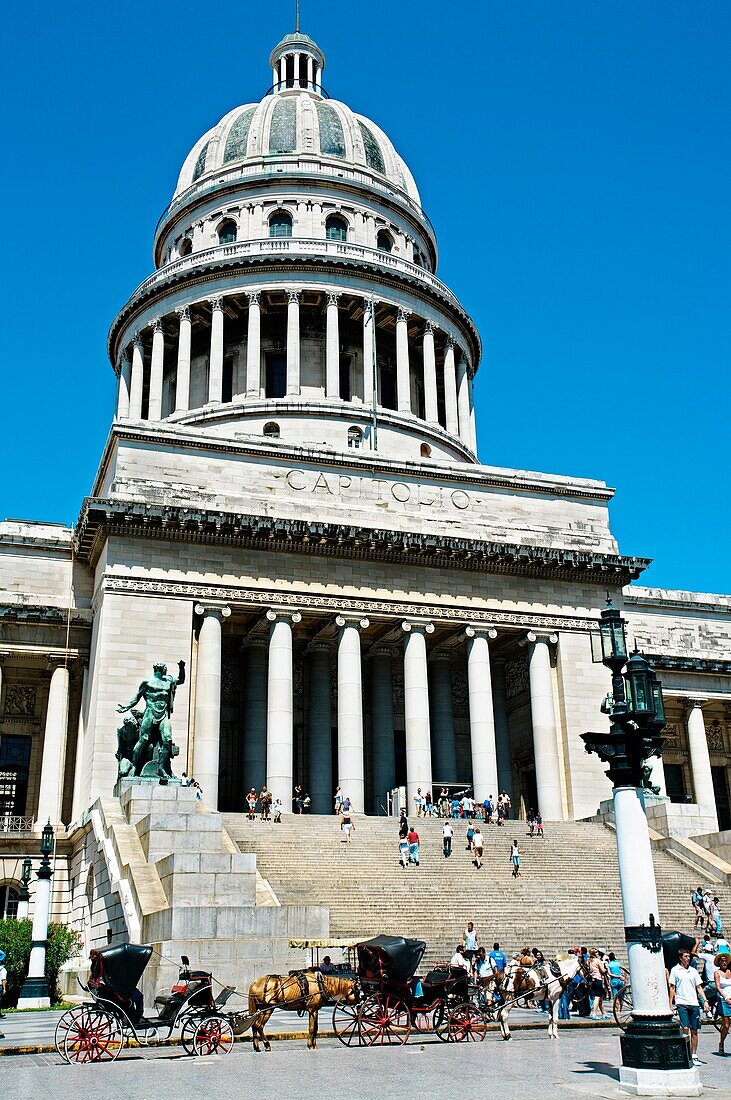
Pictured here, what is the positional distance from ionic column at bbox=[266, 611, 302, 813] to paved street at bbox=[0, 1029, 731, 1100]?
70.7ft

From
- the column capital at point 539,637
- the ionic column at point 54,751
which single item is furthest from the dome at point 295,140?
the ionic column at point 54,751

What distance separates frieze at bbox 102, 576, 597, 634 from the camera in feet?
131

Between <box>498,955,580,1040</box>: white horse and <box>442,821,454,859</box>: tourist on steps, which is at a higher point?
<box>442,821,454,859</box>: tourist on steps

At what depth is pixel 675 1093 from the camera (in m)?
13.1

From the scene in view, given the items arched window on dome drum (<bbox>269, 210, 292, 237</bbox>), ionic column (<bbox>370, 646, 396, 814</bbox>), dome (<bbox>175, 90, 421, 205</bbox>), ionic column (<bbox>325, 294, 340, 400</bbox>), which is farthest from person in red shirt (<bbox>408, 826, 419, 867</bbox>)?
dome (<bbox>175, 90, 421, 205</bbox>)

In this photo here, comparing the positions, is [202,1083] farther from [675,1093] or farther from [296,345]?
[296,345]

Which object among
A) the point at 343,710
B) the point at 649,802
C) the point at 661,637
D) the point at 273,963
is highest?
the point at 661,637

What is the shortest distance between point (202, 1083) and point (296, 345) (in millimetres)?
50245

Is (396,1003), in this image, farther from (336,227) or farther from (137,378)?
(336,227)

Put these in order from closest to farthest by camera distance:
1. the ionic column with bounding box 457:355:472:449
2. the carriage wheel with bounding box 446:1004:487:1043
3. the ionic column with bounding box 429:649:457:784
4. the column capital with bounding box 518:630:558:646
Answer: the carriage wheel with bounding box 446:1004:487:1043 → the column capital with bounding box 518:630:558:646 → the ionic column with bounding box 429:649:457:784 → the ionic column with bounding box 457:355:472:449

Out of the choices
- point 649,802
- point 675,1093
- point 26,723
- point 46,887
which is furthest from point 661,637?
point 675,1093

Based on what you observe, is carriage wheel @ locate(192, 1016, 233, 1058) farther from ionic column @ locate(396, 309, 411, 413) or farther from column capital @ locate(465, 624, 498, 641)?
ionic column @ locate(396, 309, 411, 413)

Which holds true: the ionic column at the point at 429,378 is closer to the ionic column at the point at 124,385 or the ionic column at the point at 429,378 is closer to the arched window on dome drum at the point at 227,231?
the arched window on dome drum at the point at 227,231

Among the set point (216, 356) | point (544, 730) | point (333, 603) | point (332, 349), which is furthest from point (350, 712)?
point (216, 356)
